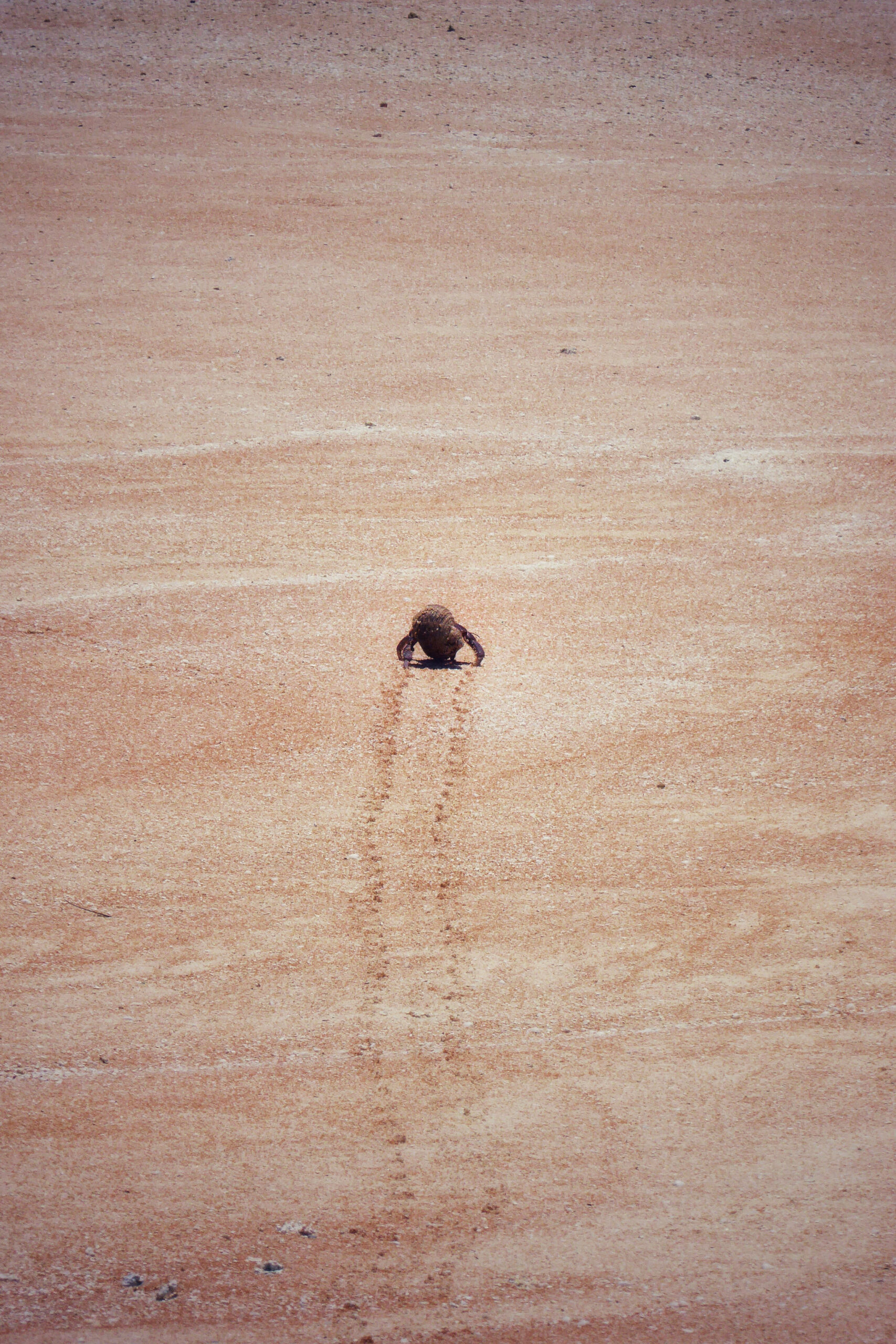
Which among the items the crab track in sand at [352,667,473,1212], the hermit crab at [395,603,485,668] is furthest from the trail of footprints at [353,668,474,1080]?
the hermit crab at [395,603,485,668]

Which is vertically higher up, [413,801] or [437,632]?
[437,632]

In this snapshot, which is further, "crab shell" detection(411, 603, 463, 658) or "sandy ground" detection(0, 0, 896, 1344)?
"crab shell" detection(411, 603, 463, 658)

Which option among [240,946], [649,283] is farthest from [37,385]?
[240,946]

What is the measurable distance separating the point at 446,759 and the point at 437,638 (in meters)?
1.11

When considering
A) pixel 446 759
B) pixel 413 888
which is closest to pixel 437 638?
pixel 446 759

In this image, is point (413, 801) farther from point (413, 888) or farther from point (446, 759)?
point (413, 888)

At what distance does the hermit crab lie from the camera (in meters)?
8.45

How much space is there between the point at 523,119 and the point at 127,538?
12963mm

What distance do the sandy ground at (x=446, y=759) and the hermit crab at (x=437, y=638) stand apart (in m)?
0.27

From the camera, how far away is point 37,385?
13336 mm

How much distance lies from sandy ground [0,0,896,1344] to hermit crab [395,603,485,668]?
269 millimetres

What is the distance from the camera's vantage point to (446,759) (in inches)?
300

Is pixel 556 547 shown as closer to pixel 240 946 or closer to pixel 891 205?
pixel 240 946

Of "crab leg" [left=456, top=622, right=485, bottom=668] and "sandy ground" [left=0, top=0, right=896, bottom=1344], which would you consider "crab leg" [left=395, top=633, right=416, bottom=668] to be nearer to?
"sandy ground" [left=0, top=0, right=896, bottom=1344]
